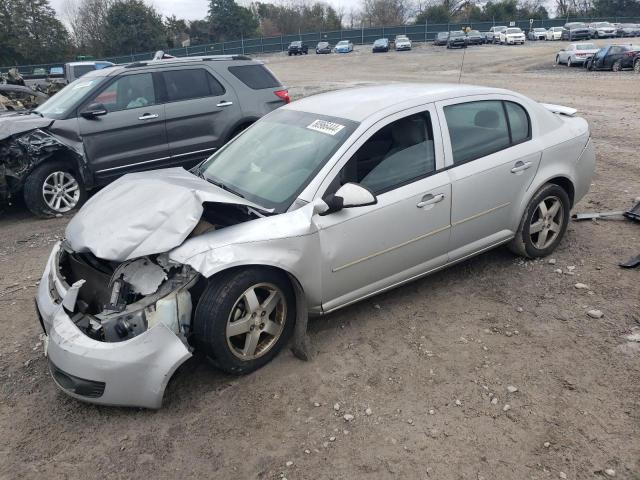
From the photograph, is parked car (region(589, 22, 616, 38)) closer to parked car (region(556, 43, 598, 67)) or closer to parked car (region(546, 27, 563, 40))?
parked car (region(546, 27, 563, 40))

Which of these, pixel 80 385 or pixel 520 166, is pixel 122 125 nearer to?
pixel 80 385

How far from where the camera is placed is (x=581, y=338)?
3.66 m

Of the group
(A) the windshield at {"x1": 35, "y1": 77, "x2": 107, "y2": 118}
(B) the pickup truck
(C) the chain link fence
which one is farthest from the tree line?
(A) the windshield at {"x1": 35, "y1": 77, "x2": 107, "y2": 118}

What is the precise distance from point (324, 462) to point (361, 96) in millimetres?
2738

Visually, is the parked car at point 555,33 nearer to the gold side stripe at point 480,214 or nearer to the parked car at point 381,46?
the parked car at point 381,46

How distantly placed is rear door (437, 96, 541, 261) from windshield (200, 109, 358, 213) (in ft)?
2.96

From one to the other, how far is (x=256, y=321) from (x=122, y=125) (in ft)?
15.6

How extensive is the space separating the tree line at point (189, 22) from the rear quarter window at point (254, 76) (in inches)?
2132

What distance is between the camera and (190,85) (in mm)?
7590

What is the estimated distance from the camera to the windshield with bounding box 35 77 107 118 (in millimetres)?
6949

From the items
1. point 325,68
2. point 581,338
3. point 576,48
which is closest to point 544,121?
point 581,338

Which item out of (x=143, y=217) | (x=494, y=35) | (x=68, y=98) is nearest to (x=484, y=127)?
(x=143, y=217)

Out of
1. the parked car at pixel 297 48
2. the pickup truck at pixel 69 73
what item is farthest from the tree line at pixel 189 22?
the pickup truck at pixel 69 73

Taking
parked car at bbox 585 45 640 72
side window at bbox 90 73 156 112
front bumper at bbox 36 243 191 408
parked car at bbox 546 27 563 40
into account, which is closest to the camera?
front bumper at bbox 36 243 191 408
